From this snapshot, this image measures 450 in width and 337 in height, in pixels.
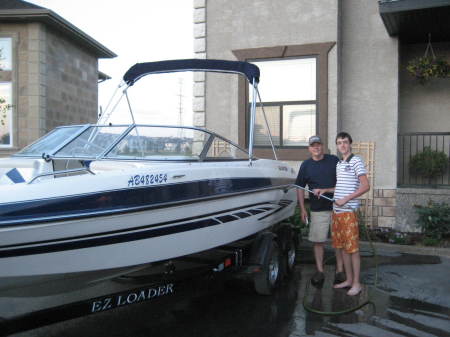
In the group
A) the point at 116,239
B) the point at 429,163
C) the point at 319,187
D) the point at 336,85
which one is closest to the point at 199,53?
the point at 336,85

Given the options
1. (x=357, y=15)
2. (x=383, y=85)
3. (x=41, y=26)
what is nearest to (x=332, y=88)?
(x=383, y=85)

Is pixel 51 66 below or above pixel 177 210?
above

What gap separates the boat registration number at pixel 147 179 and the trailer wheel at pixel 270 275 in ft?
5.99

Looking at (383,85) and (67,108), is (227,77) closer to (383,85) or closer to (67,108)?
(383,85)

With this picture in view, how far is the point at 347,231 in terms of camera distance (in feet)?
17.2

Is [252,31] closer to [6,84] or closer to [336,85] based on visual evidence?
[336,85]

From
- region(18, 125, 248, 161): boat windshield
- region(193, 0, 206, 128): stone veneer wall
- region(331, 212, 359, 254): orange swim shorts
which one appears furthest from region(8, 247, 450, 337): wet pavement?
region(193, 0, 206, 128): stone veneer wall

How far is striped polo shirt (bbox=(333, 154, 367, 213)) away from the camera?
17.1 ft

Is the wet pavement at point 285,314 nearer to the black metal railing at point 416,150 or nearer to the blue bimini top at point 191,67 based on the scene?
the blue bimini top at point 191,67

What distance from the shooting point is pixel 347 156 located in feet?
17.6

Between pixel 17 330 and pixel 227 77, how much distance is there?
6.87m

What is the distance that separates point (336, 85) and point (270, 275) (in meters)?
4.43

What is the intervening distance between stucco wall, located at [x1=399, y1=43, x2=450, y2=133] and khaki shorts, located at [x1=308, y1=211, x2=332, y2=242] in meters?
4.62

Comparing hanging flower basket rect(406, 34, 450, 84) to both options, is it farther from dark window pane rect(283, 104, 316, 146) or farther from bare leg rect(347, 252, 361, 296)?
bare leg rect(347, 252, 361, 296)
